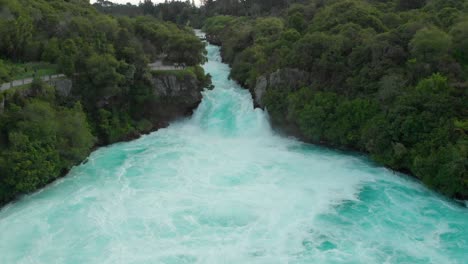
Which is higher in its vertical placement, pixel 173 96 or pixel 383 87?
pixel 383 87

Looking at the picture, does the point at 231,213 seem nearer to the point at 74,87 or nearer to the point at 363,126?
Answer: the point at 363,126

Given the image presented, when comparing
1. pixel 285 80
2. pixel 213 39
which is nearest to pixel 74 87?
pixel 285 80

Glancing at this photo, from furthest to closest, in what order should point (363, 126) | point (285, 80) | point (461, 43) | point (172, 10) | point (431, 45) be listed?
point (172, 10) → point (285, 80) → point (461, 43) → point (363, 126) → point (431, 45)

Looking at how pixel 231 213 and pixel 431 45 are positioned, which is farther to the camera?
pixel 431 45

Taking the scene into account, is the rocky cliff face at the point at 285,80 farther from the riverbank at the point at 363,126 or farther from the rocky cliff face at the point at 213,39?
the rocky cliff face at the point at 213,39

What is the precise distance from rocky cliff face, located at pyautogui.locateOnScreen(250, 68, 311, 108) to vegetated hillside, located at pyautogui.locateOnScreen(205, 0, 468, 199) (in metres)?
0.08

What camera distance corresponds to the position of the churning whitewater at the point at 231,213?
19.9 m

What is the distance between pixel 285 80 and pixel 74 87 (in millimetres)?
16510

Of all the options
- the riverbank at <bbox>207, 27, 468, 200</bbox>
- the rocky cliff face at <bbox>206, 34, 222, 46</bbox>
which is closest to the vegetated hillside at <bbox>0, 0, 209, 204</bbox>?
the riverbank at <bbox>207, 27, 468, 200</bbox>

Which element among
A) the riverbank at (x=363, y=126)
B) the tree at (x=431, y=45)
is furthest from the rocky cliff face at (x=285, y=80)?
the tree at (x=431, y=45)

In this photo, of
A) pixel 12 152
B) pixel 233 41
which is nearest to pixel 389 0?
pixel 233 41

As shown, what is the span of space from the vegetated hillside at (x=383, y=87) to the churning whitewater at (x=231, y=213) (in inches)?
76.8

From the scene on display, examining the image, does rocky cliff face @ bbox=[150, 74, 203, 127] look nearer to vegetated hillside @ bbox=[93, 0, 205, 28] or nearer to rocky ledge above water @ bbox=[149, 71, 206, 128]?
rocky ledge above water @ bbox=[149, 71, 206, 128]

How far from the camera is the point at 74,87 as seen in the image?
34156 millimetres
